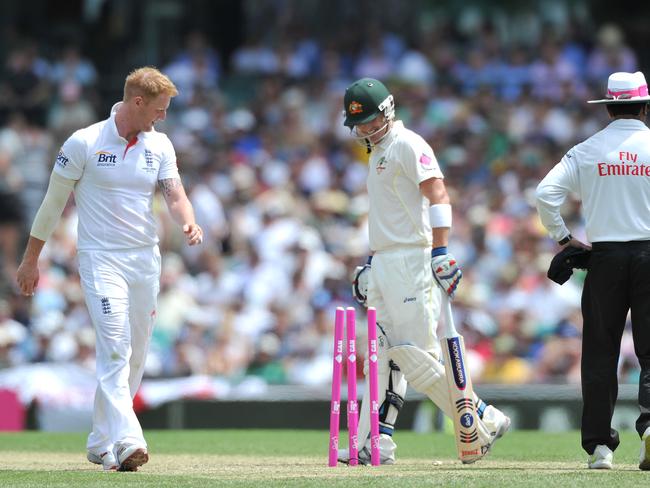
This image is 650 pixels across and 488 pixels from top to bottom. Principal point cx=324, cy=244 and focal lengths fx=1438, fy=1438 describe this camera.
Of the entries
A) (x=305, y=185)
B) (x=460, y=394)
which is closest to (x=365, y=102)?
(x=460, y=394)

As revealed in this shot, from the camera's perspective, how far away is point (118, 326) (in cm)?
841

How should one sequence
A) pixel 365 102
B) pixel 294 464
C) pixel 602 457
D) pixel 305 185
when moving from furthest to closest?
1. pixel 305 185
2. pixel 294 464
3. pixel 365 102
4. pixel 602 457

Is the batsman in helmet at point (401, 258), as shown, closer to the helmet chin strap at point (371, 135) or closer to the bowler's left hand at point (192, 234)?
the helmet chin strap at point (371, 135)

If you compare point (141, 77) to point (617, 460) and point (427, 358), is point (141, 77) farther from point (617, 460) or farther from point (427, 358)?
point (617, 460)

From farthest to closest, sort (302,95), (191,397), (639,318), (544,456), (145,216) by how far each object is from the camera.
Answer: (302,95) → (191,397) → (544,456) → (145,216) → (639,318)

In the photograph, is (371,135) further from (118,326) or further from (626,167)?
(118,326)

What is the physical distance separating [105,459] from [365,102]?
8.65 ft

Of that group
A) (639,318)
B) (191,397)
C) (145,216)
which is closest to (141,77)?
(145,216)

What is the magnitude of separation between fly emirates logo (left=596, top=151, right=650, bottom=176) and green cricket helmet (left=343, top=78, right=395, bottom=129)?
138cm

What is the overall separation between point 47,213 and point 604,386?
3.44m

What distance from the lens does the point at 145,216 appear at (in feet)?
28.4

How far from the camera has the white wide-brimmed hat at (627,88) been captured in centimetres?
822

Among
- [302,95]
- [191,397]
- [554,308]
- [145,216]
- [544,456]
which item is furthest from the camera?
[302,95]

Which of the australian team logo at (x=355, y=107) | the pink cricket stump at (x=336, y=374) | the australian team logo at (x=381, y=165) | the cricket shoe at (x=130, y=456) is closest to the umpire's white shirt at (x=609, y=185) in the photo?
the australian team logo at (x=381, y=165)
